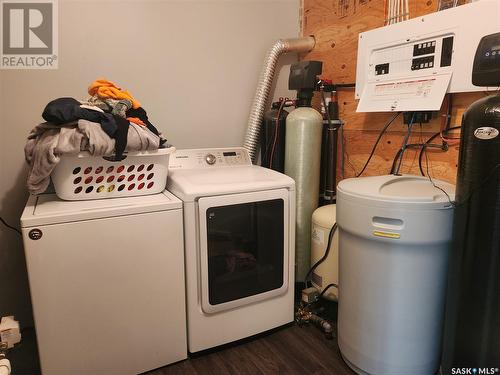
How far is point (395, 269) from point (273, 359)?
78cm

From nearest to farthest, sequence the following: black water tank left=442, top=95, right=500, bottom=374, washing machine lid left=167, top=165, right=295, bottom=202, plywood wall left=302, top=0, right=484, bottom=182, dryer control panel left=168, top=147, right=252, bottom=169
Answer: black water tank left=442, top=95, right=500, bottom=374 < washing machine lid left=167, top=165, right=295, bottom=202 < plywood wall left=302, top=0, right=484, bottom=182 < dryer control panel left=168, top=147, right=252, bottom=169

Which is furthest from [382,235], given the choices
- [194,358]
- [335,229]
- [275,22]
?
[275,22]

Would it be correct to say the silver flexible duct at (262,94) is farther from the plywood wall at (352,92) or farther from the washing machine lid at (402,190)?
the washing machine lid at (402,190)

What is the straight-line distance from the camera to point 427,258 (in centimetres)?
131

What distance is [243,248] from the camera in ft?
5.83

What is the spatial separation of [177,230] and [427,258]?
1043 mm

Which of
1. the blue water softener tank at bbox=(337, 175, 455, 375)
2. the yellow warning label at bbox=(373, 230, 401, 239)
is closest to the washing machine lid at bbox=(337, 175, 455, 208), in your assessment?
the blue water softener tank at bbox=(337, 175, 455, 375)

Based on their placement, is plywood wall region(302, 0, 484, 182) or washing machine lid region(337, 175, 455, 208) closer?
washing machine lid region(337, 175, 455, 208)

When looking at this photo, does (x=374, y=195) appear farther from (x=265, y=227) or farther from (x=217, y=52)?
(x=217, y=52)

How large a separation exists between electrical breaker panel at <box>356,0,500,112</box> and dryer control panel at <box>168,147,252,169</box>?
769mm

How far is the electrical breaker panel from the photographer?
1433mm

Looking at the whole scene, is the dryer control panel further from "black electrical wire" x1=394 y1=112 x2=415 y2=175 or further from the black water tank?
the black water tank

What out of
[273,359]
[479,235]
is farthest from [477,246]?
[273,359]

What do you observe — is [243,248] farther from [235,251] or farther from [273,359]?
[273,359]
